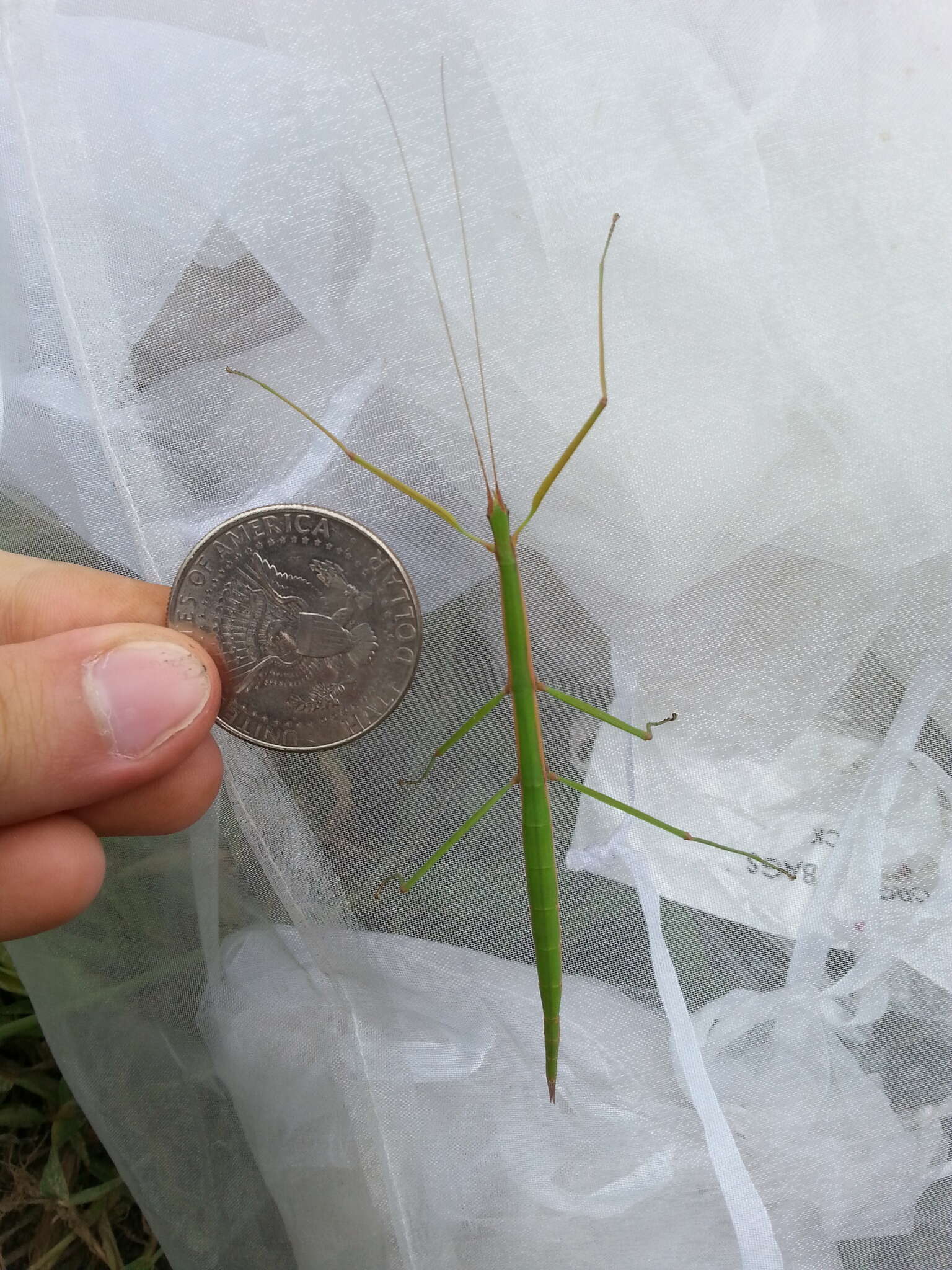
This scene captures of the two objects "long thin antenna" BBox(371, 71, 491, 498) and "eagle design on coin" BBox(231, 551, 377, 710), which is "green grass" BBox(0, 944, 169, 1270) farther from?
"long thin antenna" BBox(371, 71, 491, 498)

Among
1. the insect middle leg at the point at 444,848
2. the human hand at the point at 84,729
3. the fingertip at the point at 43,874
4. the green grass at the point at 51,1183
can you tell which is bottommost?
the green grass at the point at 51,1183

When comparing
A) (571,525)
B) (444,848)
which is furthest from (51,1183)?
(571,525)

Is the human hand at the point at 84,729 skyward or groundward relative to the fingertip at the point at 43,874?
skyward

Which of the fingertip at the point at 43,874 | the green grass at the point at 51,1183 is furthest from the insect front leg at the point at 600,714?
the green grass at the point at 51,1183

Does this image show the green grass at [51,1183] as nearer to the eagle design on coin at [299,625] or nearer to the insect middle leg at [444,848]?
the insect middle leg at [444,848]

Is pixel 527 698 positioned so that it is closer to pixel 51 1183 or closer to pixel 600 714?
pixel 600 714
